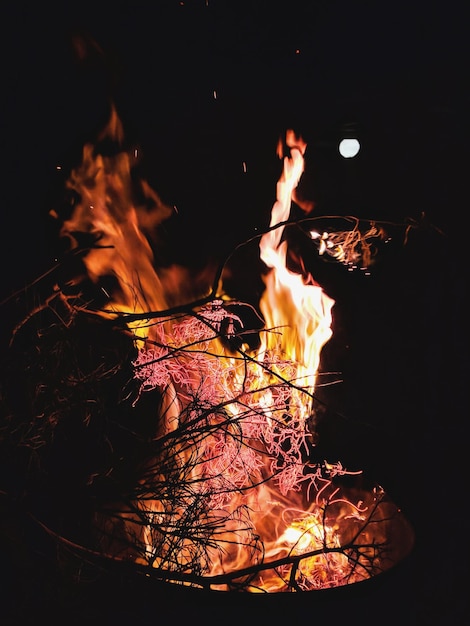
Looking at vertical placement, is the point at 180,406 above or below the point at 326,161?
below

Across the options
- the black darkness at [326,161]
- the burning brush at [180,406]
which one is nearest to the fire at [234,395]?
the burning brush at [180,406]

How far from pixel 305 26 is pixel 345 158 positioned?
0.64 m

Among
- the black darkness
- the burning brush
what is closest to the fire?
the burning brush

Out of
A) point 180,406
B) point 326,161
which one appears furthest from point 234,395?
point 326,161

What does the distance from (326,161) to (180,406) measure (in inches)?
54.7

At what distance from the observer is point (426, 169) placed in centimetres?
365

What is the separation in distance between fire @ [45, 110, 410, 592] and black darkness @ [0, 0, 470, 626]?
125mm

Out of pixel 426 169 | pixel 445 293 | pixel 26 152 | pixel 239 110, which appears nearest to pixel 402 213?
pixel 426 169

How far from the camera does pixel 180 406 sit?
9.60 ft

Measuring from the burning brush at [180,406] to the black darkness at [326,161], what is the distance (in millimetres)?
137

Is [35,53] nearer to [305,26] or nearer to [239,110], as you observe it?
[239,110]

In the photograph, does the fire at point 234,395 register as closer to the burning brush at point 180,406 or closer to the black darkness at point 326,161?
the burning brush at point 180,406

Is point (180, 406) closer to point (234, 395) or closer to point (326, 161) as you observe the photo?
point (234, 395)

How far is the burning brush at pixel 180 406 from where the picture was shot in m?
2.52
